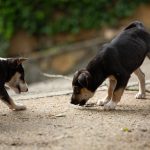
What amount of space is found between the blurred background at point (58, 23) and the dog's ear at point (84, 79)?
9.01 m

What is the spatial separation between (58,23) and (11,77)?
9256 millimetres

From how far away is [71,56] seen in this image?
1677 cm

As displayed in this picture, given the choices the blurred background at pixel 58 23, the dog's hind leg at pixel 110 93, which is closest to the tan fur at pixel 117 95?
the dog's hind leg at pixel 110 93

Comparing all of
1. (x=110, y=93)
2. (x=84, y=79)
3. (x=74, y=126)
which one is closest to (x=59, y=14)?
(x=110, y=93)

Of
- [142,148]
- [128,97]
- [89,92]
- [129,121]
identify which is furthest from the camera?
[128,97]

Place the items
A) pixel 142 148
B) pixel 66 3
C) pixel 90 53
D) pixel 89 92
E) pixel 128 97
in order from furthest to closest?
pixel 66 3 → pixel 90 53 → pixel 128 97 → pixel 89 92 → pixel 142 148

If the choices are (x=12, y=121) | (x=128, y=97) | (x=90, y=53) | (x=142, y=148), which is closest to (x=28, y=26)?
(x=90, y=53)

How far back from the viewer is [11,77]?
334 inches

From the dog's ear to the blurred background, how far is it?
901 centimetres

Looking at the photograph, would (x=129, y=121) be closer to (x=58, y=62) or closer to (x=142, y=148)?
(x=142, y=148)

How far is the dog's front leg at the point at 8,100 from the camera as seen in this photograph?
26.1 feet

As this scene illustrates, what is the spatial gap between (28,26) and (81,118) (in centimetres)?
1078

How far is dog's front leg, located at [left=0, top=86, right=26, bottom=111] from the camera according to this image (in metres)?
7.96

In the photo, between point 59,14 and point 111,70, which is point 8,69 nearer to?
point 111,70
